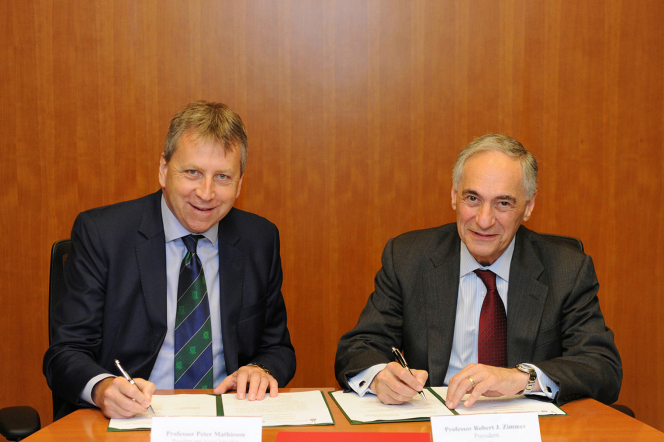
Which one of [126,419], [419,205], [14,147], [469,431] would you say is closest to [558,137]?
[419,205]

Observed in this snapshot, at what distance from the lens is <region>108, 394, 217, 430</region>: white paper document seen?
1672mm

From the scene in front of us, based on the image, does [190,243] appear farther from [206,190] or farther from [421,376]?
[421,376]

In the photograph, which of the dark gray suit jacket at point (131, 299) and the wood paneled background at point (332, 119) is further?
the wood paneled background at point (332, 119)

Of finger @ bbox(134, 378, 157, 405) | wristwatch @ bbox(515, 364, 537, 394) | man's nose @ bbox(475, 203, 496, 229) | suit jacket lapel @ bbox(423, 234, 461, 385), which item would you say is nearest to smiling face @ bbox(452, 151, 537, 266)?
man's nose @ bbox(475, 203, 496, 229)

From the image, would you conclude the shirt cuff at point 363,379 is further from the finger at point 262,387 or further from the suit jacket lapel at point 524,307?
the suit jacket lapel at point 524,307

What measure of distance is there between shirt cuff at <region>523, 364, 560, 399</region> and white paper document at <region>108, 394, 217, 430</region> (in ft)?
3.24

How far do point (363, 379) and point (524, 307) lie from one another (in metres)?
0.71

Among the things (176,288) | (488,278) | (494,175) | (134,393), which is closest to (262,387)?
(134,393)

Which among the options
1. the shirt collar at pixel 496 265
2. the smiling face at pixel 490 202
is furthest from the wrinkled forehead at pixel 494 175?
the shirt collar at pixel 496 265

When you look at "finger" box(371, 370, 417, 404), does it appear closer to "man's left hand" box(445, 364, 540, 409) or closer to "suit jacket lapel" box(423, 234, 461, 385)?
"man's left hand" box(445, 364, 540, 409)

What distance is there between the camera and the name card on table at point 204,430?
143cm

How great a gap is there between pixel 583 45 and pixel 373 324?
2352 millimetres

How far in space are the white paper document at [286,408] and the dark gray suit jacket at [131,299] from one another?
1.37ft

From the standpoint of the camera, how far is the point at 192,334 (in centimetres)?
230
